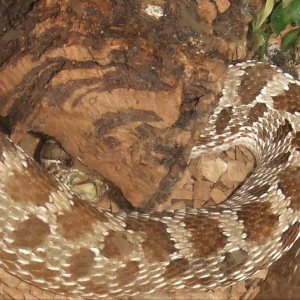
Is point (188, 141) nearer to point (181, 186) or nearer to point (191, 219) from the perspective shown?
point (191, 219)

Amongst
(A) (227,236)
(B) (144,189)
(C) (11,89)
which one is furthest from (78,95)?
(A) (227,236)

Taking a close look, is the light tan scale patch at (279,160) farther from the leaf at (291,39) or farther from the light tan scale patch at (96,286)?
the light tan scale patch at (96,286)

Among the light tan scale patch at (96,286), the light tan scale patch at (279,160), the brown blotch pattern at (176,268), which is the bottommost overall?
the light tan scale patch at (96,286)

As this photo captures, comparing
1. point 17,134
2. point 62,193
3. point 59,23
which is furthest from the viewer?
point 17,134

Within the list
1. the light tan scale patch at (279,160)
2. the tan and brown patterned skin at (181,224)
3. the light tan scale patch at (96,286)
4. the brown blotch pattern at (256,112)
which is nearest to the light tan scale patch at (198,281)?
the tan and brown patterned skin at (181,224)

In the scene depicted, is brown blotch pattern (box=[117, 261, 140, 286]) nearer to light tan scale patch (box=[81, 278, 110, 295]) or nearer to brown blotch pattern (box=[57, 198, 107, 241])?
light tan scale patch (box=[81, 278, 110, 295])

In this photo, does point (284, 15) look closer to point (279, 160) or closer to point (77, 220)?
point (279, 160)
